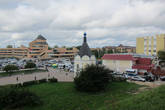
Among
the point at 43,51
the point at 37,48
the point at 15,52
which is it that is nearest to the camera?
the point at 43,51

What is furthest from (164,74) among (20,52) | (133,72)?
(20,52)

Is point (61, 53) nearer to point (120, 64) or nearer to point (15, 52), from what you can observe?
point (15, 52)

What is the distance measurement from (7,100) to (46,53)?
6510 centimetres

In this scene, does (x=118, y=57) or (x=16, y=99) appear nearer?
(x=16, y=99)

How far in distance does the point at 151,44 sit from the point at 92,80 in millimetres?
44868

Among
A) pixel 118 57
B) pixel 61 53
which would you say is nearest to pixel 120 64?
pixel 118 57

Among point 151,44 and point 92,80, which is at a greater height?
point 151,44

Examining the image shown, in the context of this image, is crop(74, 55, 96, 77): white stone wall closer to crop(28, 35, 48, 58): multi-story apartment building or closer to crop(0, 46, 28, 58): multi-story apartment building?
crop(28, 35, 48, 58): multi-story apartment building

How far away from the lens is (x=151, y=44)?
5053 cm

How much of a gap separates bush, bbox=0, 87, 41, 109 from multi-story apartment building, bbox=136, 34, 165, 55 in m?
51.3

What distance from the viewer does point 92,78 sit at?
52.0ft

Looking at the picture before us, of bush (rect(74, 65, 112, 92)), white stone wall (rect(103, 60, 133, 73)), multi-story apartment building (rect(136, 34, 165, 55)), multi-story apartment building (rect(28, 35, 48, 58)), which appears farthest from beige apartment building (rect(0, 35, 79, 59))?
bush (rect(74, 65, 112, 92))

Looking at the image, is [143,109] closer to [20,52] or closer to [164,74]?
[164,74]

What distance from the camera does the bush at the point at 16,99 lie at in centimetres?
1091
